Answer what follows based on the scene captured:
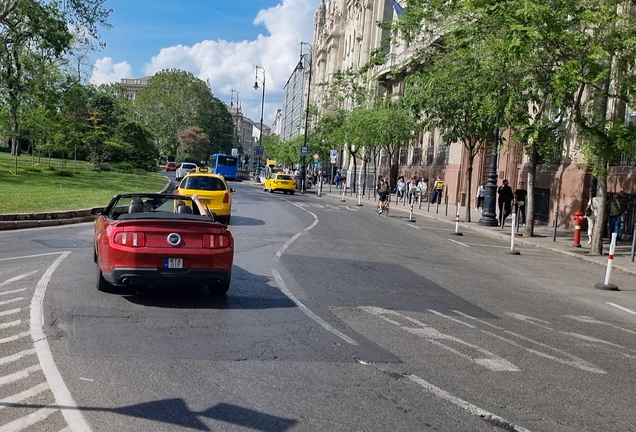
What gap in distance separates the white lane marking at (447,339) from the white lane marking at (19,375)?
3990 millimetres

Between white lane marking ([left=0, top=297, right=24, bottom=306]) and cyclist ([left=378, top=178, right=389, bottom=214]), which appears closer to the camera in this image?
white lane marking ([left=0, top=297, right=24, bottom=306])

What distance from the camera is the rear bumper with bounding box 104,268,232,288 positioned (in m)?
8.19

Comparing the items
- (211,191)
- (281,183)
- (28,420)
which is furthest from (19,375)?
(281,183)

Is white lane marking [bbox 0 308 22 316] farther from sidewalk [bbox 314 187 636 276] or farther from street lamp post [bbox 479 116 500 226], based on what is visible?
street lamp post [bbox 479 116 500 226]

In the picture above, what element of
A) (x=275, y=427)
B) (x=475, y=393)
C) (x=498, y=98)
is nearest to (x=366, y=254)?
(x=498, y=98)

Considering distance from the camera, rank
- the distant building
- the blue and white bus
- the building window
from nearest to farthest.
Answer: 1. the building window
2. the blue and white bus
3. the distant building

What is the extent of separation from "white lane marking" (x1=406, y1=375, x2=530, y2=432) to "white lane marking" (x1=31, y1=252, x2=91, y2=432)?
2.74m

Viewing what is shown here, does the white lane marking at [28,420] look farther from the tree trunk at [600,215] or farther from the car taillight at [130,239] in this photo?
the tree trunk at [600,215]

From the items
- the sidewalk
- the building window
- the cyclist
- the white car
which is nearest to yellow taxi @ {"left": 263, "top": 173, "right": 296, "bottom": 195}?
the white car

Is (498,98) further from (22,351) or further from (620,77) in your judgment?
(22,351)

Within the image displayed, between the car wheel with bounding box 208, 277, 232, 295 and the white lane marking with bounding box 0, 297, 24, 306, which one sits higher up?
the car wheel with bounding box 208, 277, 232, 295

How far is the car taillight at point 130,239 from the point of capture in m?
8.27

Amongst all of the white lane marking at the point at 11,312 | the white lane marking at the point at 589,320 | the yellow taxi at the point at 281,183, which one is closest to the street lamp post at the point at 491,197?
the white lane marking at the point at 589,320

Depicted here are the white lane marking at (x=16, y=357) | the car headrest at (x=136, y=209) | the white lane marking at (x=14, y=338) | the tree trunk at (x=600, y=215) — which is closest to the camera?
the white lane marking at (x=16, y=357)
